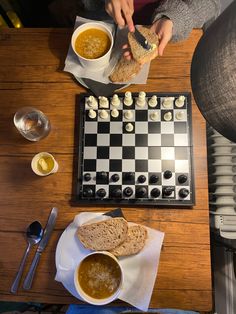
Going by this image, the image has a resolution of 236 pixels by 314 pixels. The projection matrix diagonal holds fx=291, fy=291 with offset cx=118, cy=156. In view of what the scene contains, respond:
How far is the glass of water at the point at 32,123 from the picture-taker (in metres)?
1.28

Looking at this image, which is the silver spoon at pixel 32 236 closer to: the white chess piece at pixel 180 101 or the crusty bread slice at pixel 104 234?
the crusty bread slice at pixel 104 234

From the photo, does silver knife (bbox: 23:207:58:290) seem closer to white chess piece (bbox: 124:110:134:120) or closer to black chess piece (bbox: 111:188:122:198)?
black chess piece (bbox: 111:188:122:198)

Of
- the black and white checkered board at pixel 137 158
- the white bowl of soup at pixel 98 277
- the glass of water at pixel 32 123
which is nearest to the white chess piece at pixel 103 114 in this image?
the black and white checkered board at pixel 137 158

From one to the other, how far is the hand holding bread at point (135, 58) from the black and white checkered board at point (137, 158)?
3.5 inches

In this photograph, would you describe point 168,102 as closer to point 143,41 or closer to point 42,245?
point 143,41

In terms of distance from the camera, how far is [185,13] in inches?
49.4

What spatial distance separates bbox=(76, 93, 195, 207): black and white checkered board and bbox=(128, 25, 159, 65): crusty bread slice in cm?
16

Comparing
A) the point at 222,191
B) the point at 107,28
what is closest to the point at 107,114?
the point at 107,28

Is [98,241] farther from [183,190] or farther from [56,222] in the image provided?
[183,190]

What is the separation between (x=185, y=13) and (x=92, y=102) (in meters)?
0.55

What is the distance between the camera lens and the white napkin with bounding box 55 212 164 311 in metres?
1.12

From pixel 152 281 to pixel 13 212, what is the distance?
645 millimetres

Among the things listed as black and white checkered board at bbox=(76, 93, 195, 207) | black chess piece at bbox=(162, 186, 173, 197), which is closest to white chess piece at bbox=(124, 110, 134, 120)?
black and white checkered board at bbox=(76, 93, 195, 207)

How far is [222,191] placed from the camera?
138cm
